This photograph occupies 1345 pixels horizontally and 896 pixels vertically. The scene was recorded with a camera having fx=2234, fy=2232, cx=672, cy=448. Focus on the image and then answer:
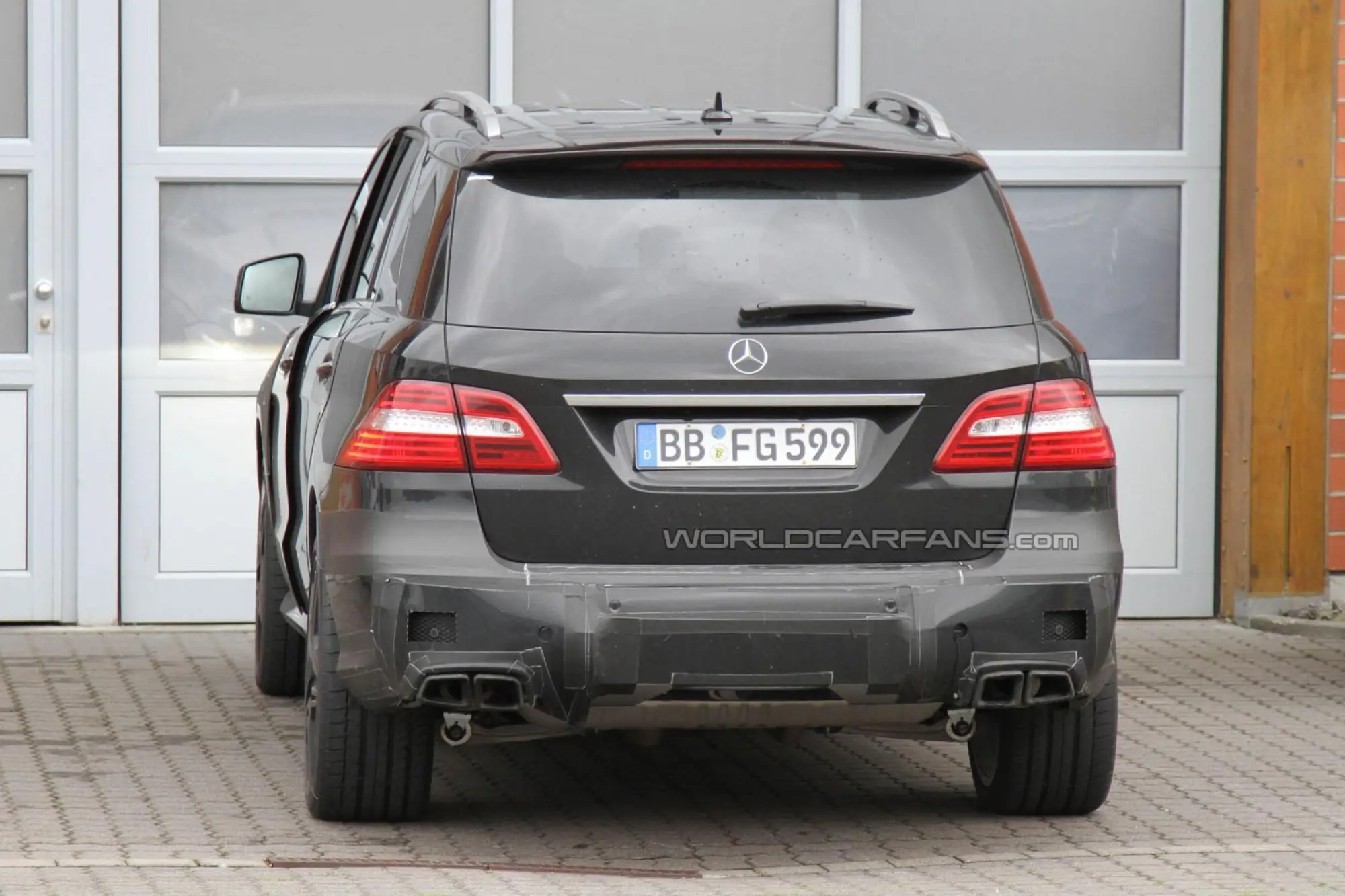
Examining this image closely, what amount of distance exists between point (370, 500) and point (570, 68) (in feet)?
15.3

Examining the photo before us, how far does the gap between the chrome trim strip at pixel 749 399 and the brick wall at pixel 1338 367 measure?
5.84 m

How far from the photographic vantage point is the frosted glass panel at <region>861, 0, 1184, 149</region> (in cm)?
945

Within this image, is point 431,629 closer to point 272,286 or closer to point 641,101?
point 272,286

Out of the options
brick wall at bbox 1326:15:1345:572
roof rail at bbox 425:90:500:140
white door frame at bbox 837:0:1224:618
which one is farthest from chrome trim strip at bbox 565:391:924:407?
brick wall at bbox 1326:15:1345:572

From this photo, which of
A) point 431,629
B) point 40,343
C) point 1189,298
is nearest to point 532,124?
point 431,629

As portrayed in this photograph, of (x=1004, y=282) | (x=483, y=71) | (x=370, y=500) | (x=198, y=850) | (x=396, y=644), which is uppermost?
(x=483, y=71)

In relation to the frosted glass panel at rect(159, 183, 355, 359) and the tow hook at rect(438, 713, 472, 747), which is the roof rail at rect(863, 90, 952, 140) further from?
the frosted glass panel at rect(159, 183, 355, 359)

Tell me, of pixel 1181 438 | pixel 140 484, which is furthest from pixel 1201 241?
pixel 140 484

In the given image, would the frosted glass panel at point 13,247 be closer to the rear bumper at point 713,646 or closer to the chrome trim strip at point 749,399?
the rear bumper at point 713,646

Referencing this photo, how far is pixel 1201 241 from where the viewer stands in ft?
31.3

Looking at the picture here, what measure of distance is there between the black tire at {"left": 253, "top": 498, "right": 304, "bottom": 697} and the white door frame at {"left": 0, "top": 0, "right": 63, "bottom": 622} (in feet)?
5.90

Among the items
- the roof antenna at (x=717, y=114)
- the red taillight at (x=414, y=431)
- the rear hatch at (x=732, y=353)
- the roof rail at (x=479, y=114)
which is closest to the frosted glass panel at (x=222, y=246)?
the roof rail at (x=479, y=114)

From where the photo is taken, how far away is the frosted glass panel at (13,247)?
9008mm

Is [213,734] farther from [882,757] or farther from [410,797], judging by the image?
[882,757]
